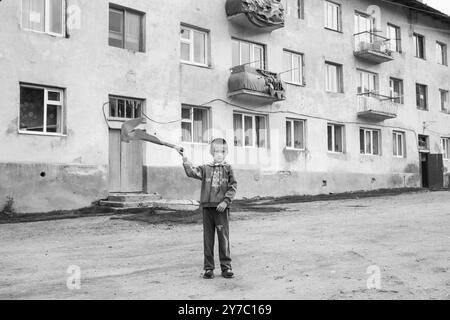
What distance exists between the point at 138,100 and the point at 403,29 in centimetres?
1854

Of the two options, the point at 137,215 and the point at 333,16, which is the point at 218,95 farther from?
the point at 333,16

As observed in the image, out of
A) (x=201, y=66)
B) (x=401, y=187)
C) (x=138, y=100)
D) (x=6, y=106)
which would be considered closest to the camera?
(x=6, y=106)

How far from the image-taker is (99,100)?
1630 cm

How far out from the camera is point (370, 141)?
26547 mm

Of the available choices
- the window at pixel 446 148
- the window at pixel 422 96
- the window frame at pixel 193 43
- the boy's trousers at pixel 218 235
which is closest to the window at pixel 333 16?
the window frame at pixel 193 43

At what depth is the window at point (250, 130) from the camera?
2059 cm

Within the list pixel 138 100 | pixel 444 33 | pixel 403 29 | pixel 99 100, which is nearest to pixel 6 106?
pixel 99 100

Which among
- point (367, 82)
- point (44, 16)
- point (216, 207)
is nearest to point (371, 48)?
point (367, 82)

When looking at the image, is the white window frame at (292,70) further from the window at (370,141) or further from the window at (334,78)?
the window at (370,141)

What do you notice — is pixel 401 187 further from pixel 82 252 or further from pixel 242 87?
pixel 82 252

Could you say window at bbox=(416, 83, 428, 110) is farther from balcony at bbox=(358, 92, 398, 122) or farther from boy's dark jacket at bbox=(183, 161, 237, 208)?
boy's dark jacket at bbox=(183, 161, 237, 208)

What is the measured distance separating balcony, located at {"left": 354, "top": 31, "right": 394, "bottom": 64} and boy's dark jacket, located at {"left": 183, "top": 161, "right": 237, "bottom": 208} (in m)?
20.9

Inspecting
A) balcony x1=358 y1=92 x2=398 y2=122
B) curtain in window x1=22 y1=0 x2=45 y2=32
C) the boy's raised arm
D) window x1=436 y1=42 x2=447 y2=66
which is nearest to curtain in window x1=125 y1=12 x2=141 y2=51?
curtain in window x1=22 y1=0 x2=45 y2=32

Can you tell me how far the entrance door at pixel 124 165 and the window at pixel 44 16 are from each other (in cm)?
371
